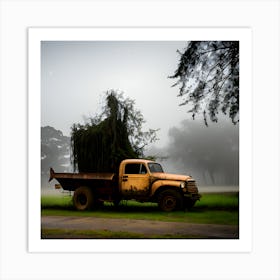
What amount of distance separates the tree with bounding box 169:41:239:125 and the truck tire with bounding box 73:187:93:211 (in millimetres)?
1732

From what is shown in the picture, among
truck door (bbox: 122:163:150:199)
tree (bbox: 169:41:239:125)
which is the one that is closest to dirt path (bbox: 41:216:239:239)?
→ truck door (bbox: 122:163:150:199)

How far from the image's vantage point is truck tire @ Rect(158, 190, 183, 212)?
19.1 ft

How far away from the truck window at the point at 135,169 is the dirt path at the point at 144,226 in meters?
0.66

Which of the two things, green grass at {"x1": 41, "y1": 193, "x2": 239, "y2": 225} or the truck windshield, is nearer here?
green grass at {"x1": 41, "y1": 193, "x2": 239, "y2": 225}

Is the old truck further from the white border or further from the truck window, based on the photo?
the white border

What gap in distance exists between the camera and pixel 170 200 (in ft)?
19.3

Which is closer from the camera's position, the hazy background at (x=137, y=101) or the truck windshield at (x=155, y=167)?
the hazy background at (x=137, y=101)

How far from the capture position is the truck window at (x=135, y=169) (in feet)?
19.6
